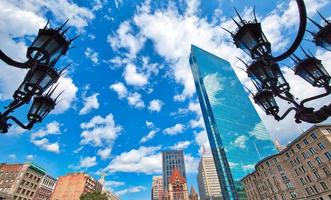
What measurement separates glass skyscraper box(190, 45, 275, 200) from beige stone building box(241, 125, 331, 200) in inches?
1033

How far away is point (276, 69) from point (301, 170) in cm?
4908

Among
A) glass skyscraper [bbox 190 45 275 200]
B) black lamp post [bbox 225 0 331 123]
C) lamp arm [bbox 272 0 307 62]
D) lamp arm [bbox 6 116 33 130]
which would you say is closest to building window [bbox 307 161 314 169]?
glass skyscraper [bbox 190 45 275 200]

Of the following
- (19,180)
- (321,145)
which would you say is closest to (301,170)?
(321,145)

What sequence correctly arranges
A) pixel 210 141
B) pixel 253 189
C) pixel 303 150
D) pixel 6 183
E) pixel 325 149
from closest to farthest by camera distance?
1. pixel 325 149
2. pixel 303 150
3. pixel 6 183
4. pixel 253 189
5. pixel 210 141

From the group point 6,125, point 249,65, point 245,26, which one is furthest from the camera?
point 249,65

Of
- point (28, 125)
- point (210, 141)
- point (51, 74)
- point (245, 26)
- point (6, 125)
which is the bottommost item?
point (6, 125)

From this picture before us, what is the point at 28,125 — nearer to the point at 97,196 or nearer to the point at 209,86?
the point at 97,196

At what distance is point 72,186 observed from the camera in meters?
71.9

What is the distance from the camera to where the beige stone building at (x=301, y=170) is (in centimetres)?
3616

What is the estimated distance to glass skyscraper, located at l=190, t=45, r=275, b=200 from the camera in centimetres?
8125

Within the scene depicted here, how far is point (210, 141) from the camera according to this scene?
9094 centimetres

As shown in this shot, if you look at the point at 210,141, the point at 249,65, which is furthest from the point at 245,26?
the point at 210,141

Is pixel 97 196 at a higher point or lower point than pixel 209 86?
lower

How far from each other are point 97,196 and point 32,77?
46.5 meters
